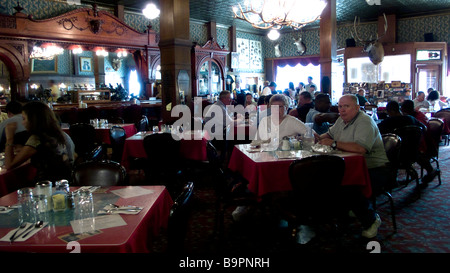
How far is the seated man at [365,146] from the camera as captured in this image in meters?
3.54

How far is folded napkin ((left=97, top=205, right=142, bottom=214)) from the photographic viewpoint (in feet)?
7.25

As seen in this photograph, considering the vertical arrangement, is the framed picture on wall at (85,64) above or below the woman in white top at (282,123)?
above

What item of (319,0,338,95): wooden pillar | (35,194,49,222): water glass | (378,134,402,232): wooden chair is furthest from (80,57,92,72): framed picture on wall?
(35,194,49,222): water glass

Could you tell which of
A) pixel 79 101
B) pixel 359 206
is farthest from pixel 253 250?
pixel 79 101

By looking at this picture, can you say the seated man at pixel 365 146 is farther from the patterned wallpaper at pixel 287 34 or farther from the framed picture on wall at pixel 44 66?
the framed picture on wall at pixel 44 66

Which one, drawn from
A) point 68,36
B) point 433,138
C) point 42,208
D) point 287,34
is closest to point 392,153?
point 433,138

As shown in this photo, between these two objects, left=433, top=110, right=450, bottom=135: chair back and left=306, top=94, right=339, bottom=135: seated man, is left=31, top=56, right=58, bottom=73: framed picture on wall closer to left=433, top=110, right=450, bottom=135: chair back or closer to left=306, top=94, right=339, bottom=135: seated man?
left=306, top=94, right=339, bottom=135: seated man

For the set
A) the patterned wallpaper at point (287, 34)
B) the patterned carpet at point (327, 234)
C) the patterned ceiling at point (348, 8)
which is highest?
the patterned ceiling at point (348, 8)

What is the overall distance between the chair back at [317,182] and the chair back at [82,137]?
175 inches

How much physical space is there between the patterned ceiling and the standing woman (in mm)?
8482

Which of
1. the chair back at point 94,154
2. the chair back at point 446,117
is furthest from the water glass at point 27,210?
the chair back at point 446,117
